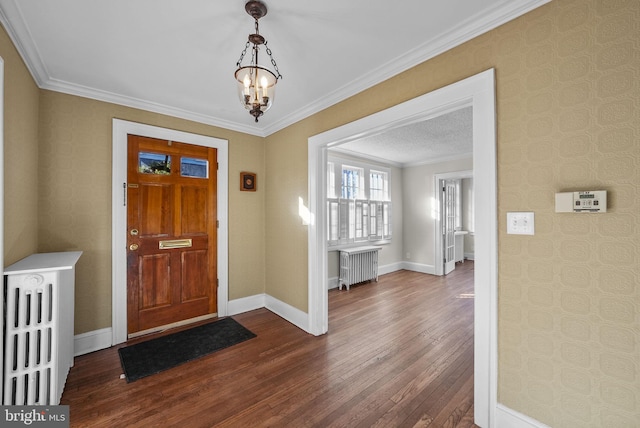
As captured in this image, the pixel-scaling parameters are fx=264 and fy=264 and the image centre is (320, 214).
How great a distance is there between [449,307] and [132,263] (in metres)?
4.09

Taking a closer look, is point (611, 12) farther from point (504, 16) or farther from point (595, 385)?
point (595, 385)

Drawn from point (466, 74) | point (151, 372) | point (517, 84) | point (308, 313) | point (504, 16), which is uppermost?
point (504, 16)

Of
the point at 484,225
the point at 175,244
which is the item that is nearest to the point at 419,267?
the point at 484,225

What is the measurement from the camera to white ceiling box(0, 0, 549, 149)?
5.26 feet

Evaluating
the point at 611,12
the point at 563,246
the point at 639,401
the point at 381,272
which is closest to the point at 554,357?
the point at 639,401

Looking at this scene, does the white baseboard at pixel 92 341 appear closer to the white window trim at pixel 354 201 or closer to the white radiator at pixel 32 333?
the white radiator at pixel 32 333

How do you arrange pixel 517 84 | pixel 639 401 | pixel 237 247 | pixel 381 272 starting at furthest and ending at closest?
pixel 381 272
pixel 237 247
pixel 517 84
pixel 639 401

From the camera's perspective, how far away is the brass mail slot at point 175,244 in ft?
10.0

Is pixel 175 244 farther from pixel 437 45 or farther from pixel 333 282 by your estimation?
pixel 437 45

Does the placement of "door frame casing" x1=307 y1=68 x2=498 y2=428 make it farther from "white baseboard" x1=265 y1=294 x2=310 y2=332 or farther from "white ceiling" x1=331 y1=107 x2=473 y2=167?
"white baseboard" x1=265 y1=294 x2=310 y2=332

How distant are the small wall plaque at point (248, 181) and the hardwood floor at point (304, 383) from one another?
175 centimetres

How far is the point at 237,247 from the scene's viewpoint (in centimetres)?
363

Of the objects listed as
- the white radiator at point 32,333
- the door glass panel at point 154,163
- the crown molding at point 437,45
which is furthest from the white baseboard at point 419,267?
the white radiator at point 32,333

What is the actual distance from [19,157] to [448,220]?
664cm
